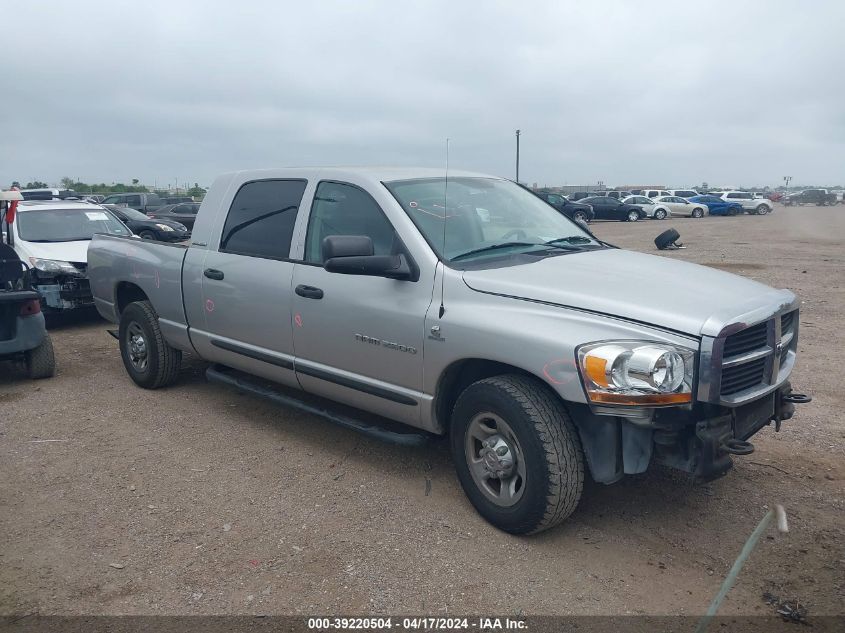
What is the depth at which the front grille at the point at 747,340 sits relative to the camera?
343 cm

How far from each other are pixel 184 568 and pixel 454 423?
1.53 m

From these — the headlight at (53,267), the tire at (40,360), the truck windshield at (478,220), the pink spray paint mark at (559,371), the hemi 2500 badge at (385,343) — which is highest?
the truck windshield at (478,220)

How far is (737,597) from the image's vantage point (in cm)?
330

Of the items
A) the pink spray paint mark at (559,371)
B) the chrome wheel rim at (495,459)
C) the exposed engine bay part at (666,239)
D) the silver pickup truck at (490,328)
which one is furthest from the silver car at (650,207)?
the pink spray paint mark at (559,371)

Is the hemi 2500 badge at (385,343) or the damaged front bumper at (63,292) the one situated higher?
the hemi 2500 badge at (385,343)

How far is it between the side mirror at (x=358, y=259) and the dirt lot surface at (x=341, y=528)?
4.34 ft

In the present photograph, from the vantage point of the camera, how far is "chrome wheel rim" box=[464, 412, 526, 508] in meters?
3.74

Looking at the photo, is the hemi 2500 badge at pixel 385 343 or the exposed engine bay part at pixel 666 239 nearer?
the hemi 2500 badge at pixel 385 343

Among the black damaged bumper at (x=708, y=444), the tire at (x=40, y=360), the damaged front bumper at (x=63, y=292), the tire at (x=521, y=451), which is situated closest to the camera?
the black damaged bumper at (x=708, y=444)

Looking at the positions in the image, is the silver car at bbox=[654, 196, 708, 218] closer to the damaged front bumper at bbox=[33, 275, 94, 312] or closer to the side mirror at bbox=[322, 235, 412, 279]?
the damaged front bumper at bbox=[33, 275, 94, 312]

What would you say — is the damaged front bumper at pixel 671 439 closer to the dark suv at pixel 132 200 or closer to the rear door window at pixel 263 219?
the rear door window at pixel 263 219

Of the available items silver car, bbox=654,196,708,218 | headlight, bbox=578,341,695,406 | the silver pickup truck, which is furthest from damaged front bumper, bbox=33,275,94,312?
silver car, bbox=654,196,708,218

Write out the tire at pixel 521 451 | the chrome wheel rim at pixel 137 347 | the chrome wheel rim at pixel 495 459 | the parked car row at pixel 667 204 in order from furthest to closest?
the parked car row at pixel 667 204 → the chrome wheel rim at pixel 137 347 → the chrome wheel rim at pixel 495 459 → the tire at pixel 521 451

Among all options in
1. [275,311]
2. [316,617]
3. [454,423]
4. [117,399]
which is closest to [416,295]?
[454,423]
